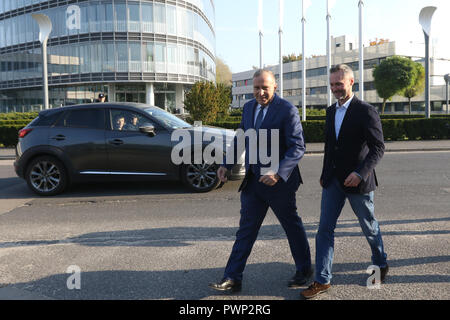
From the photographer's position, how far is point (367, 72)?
71.4 metres

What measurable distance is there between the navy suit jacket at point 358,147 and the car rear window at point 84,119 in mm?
5767

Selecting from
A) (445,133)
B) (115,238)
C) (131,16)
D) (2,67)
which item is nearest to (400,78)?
(131,16)

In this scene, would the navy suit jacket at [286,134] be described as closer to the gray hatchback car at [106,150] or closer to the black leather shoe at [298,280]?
the black leather shoe at [298,280]

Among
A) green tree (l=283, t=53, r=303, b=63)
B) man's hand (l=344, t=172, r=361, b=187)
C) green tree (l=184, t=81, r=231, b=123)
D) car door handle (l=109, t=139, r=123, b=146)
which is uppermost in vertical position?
green tree (l=283, t=53, r=303, b=63)

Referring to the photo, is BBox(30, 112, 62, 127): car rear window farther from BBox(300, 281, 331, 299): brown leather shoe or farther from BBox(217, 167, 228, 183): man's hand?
BBox(300, 281, 331, 299): brown leather shoe

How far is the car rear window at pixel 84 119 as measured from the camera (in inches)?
327

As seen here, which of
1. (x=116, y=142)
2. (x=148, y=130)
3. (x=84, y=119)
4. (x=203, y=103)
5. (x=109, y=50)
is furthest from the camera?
(x=109, y=50)

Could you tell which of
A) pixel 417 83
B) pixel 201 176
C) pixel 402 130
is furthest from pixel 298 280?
pixel 417 83

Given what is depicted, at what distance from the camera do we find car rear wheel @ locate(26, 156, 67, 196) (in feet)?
27.0

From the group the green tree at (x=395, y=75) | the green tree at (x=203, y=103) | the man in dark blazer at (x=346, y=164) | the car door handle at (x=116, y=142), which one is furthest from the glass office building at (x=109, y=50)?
the man in dark blazer at (x=346, y=164)

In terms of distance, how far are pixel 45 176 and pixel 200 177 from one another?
9.71 feet

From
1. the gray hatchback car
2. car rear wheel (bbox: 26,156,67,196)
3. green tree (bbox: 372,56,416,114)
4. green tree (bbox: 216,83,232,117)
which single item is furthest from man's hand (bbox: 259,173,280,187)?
green tree (bbox: 372,56,416,114)

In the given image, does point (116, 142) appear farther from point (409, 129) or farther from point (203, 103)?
point (409, 129)

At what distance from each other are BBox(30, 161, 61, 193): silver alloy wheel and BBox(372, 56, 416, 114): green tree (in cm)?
5406
